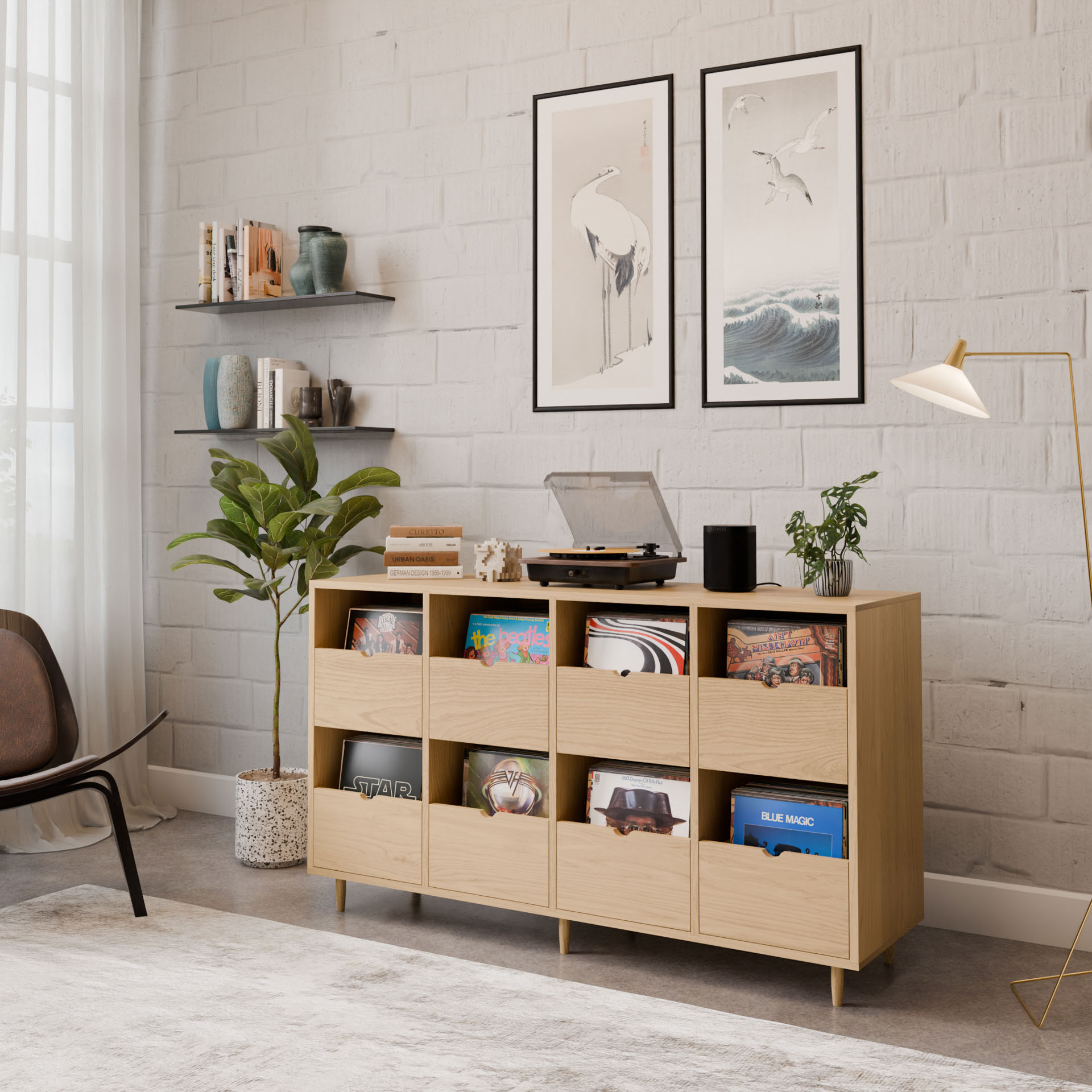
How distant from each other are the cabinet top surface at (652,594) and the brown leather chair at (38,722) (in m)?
0.65

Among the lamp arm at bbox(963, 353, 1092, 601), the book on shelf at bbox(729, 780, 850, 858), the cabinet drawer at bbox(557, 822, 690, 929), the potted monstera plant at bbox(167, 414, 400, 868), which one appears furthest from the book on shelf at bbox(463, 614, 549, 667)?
the lamp arm at bbox(963, 353, 1092, 601)

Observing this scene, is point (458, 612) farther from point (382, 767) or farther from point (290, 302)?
point (290, 302)

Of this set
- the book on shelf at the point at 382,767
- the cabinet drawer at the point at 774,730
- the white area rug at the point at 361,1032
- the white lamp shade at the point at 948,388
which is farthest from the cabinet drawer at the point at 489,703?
the white lamp shade at the point at 948,388

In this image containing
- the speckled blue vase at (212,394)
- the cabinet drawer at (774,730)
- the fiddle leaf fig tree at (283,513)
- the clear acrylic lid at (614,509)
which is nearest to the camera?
the cabinet drawer at (774,730)

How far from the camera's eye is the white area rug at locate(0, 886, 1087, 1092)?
2.08 metres

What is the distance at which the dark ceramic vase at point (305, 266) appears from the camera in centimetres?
354

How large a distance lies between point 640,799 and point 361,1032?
30.2 inches

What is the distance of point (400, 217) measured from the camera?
3557 millimetres

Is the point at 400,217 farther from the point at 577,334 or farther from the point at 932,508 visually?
the point at 932,508

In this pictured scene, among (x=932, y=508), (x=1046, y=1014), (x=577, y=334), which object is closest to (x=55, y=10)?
(x=577, y=334)

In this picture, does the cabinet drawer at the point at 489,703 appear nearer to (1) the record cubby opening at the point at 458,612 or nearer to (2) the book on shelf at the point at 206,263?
(1) the record cubby opening at the point at 458,612

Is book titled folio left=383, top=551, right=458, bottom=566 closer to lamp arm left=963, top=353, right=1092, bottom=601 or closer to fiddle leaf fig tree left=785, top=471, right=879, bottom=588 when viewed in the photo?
fiddle leaf fig tree left=785, top=471, right=879, bottom=588

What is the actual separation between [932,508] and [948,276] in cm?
56

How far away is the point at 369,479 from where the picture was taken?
340cm
